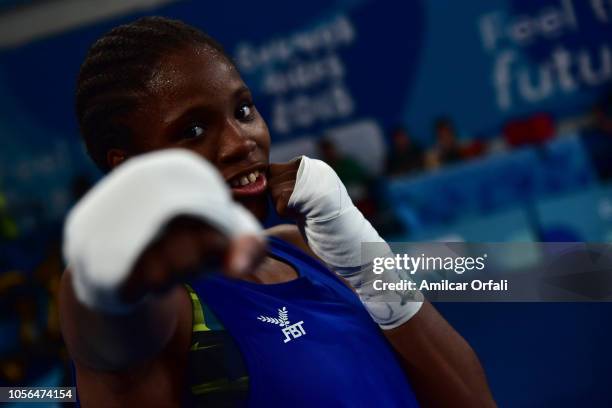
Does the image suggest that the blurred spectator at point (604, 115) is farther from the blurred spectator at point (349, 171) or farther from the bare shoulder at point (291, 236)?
the bare shoulder at point (291, 236)

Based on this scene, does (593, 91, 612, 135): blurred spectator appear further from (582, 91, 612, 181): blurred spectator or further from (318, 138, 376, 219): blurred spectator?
(318, 138, 376, 219): blurred spectator

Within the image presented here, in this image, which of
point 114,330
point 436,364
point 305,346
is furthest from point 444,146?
point 114,330

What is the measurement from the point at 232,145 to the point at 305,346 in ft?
0.94

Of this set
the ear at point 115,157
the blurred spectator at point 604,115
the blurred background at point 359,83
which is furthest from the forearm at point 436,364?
Answer: the blurred spectator at point 604,115

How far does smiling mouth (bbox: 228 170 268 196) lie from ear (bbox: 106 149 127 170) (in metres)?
0.15

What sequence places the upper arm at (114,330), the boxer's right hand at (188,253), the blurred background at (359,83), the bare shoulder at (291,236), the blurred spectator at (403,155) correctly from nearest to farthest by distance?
the boxer's right hand at (188,253), the upper arm at (114,330), the bare shoulder at (291,236), the blurred background at (359,83), the blurred spectator at (403,155)

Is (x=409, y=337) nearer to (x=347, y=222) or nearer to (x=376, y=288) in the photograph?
(x=376, y=288)

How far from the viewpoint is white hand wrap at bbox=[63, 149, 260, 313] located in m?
0.56

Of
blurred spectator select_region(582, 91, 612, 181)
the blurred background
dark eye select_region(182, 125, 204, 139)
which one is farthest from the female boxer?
blurred spectator select_region(582, 91, 612, 181)

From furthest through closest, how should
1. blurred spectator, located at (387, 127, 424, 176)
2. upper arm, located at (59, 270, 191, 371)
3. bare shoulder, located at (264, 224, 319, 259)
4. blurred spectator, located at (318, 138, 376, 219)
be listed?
blurred spectator, located at (387, 127, 424, 176) → blurred spectator, located at (318, 138, 376, 219) → bare shoulder, located at (264, 224, 319, 259) → upper arm, located at (59, 270, 191, 371)

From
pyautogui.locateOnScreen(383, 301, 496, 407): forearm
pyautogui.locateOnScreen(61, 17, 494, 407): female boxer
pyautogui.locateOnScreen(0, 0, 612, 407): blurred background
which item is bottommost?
pyautogui.locateOnScreen(383, 301, 496, 407): forearm

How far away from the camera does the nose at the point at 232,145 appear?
1.00 meters

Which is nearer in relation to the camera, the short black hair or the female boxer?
the female boxer

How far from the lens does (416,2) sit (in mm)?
5672
